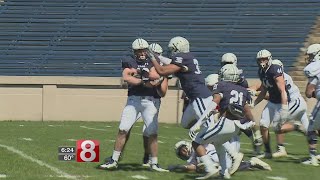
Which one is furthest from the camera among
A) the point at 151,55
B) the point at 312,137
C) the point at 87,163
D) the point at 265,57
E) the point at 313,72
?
the point at 265,57

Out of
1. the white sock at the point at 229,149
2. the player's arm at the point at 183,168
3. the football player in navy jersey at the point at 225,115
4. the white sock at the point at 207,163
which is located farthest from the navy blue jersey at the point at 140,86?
the white sock at the point at 207,163

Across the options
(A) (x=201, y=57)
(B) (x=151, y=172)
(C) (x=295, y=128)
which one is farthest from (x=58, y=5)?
(B) (x=151, y=172)

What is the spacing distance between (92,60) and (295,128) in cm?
1149

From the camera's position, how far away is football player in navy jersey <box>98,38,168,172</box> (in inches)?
378

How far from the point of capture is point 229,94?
8.73 metres

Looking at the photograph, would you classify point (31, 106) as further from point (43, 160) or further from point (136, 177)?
point (136, 177)

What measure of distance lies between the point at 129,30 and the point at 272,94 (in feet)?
43.1

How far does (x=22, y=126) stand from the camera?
17.6 meters

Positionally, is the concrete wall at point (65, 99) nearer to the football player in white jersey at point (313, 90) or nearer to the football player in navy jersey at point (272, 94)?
the football player in navy jersey at point (272, 94)

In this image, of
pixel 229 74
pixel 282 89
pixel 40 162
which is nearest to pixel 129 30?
pixel 282 89

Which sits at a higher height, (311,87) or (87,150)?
(311,87)

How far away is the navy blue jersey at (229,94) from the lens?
872 cm

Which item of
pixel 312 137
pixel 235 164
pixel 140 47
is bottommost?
pixel 235 164

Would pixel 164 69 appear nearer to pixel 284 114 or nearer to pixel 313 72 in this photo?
pixel 313 72
